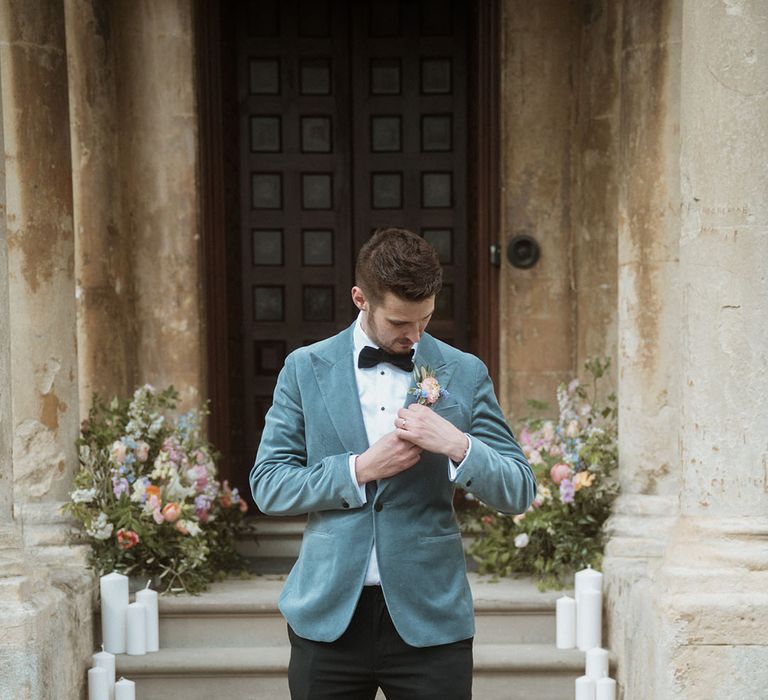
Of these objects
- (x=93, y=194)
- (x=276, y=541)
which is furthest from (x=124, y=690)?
(x=93, y=194)

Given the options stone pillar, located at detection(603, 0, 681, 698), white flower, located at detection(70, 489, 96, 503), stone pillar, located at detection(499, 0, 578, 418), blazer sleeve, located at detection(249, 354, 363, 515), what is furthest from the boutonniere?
stone pillar, located at detection(499, 0, 578, 418)

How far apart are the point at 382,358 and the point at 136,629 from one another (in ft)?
8.43

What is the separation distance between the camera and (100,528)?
16.4 feet

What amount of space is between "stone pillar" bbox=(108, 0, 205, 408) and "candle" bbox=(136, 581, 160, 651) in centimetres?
138

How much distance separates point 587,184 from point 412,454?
3.60 m

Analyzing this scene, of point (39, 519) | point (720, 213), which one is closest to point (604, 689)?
point (720, 213)

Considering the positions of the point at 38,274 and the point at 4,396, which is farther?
the point at 38,274

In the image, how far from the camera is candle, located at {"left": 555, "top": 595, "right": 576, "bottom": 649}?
4.80 m

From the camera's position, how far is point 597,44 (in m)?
5.75

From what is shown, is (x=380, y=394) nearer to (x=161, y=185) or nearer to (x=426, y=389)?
(x=426, y=389)

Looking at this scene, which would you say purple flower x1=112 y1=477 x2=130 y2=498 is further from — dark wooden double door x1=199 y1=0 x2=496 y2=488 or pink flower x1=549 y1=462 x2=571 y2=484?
pink flower x1=549 y1=462 x2=571 y2=484

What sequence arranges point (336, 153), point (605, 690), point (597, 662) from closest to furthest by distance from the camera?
point (605, 690) → point (597, 662) → point (336, 153)

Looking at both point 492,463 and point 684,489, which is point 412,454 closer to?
point 492,463

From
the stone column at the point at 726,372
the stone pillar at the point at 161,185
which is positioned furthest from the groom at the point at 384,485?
the stone pillar at the point at 161,185
